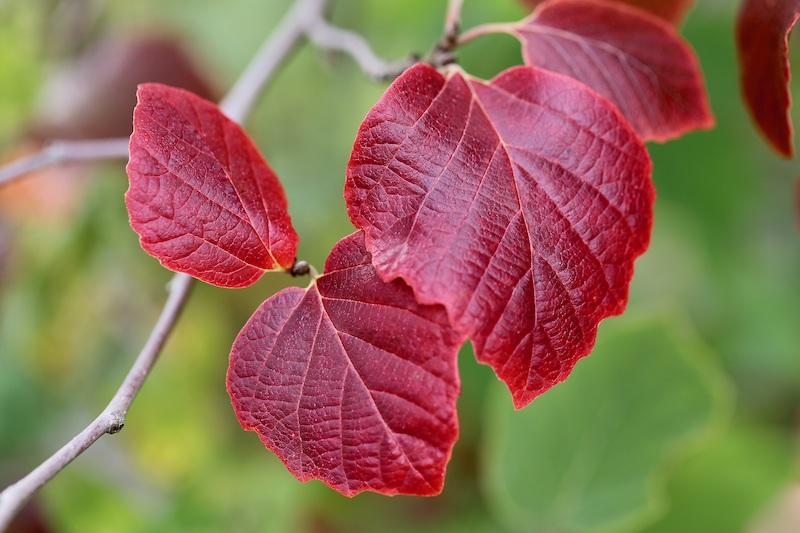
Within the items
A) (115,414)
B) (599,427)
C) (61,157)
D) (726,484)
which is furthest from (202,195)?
(726,484)

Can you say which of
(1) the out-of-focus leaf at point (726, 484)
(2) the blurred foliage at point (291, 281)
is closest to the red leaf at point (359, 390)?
(2) the blurred foliage at point (291, 281)

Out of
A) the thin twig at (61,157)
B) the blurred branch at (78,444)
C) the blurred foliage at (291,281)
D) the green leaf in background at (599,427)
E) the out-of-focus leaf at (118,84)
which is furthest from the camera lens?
the out-of-focus leaf at (118,84)

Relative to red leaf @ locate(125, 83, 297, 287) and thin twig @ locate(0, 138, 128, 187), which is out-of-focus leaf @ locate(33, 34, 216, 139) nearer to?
thin twig @ locate(0, 138, 128, 187)

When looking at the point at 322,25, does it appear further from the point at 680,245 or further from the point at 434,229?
the point at 680,245

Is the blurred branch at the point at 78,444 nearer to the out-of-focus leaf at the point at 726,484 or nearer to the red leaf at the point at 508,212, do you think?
the red leaf at the point at 508,212

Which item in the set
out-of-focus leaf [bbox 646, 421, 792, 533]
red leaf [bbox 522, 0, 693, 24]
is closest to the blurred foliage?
out-of-focus leaf [bbox 646, 421, 792, 533]

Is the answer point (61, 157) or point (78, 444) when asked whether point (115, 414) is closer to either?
point (78, 444)
